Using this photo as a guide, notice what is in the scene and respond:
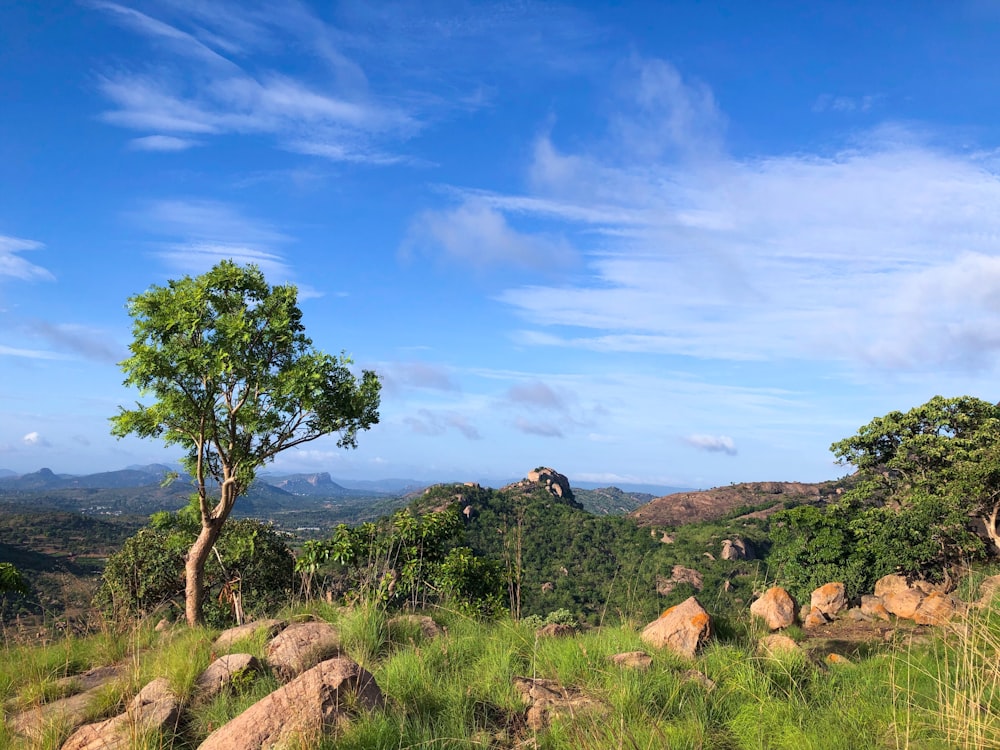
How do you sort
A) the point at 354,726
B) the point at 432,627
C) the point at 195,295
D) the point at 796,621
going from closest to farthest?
1. the point at 354,726
2. the point at 432,627
3. the point at 796,621
4. the point at 195,295

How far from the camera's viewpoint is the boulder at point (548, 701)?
17.3 feet

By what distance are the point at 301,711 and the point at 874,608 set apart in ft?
59.8

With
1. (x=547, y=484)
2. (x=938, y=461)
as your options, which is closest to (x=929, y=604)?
(x=938, y=461)

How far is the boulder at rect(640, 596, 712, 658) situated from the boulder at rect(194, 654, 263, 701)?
491 centimetres

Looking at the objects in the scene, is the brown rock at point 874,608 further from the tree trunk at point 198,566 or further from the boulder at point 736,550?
the boulder at point 736,550

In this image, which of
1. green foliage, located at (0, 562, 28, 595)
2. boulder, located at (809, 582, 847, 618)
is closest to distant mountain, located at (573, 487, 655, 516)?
boulder, located at (809, 582, 847, 618)

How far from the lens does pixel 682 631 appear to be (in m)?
8.11

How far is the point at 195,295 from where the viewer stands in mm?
17078

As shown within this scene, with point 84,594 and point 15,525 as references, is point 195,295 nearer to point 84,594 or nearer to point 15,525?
point 84,594

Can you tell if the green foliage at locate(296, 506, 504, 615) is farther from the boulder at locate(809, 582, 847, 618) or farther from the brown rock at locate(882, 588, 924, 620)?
the brown rock at locate(882, 588, 924, 620)

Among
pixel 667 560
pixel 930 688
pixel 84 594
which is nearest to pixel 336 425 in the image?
pixel 84 594

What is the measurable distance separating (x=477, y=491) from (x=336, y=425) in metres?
72.8

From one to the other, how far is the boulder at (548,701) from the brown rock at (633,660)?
74 centimetres

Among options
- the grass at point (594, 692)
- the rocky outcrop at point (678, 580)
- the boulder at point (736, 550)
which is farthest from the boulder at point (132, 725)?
the boulder at point (736, 550)
